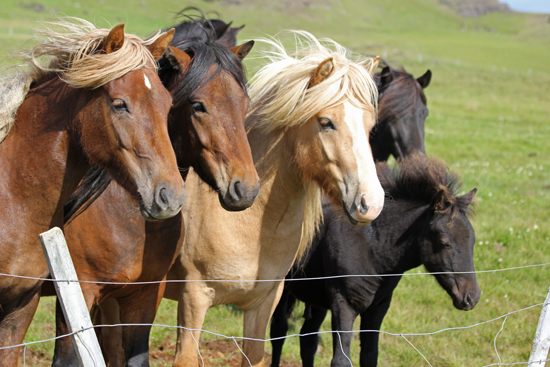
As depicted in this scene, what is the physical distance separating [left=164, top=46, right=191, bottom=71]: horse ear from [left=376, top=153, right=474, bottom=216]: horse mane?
1.87m

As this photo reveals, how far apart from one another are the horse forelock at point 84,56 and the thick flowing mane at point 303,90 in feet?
2.71

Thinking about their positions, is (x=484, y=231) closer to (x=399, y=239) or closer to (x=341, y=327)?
(x=399, y=239)

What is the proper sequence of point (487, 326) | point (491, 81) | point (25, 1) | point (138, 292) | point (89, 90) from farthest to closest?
point (25, 1) < point (491, 81) < point (487, 326) < point (138, 292) < point (89, 90)

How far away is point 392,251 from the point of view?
3719 millimetres

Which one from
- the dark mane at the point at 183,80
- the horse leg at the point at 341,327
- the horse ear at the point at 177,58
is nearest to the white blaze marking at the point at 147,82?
the dark mane at the point at 183,80

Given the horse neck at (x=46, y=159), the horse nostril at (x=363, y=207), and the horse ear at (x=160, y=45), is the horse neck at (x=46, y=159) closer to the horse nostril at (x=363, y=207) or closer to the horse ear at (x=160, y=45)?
the horse ear at (x=160, y=45)

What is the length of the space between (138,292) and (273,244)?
871 mm

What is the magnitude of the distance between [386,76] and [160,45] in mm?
2895

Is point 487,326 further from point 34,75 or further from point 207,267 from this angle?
point 34,75

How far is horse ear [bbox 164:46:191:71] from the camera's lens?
278cm

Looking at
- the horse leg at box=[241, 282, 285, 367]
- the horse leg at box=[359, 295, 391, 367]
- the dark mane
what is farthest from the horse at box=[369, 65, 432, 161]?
the dark mane

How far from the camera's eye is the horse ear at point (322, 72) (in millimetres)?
2926

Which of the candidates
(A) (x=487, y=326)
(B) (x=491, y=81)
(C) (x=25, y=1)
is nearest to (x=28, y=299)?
(A) (x=487, y=326)

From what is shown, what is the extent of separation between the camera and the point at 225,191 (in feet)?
8.38
